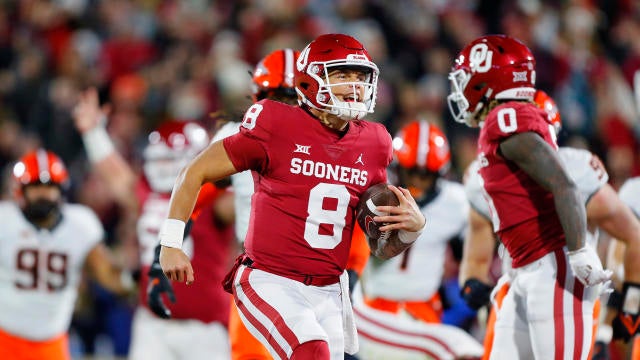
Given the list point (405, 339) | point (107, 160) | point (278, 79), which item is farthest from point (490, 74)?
point (107, 160)

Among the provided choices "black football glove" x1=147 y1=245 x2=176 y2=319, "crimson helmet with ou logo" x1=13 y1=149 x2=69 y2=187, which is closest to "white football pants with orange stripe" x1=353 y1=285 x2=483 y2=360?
"black football glove" x1=147 y1=245 x2=176 y2=319

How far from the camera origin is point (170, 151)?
637 centimetres

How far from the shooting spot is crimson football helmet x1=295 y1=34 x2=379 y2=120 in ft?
13.3

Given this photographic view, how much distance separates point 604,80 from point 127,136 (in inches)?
175

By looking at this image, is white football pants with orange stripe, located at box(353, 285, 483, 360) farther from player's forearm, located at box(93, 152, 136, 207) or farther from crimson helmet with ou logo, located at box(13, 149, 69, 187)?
player's forearm, located at box(93, 152, 136, 207)

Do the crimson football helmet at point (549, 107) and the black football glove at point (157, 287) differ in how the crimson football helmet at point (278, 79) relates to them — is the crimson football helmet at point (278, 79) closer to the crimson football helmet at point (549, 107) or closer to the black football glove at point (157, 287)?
the black football glove at point (157, 287)

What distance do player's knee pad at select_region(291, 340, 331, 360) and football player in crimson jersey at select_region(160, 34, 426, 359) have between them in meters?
0.02

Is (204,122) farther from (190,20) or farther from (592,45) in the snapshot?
(592,45)

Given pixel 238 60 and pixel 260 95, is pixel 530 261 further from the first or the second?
pixel 238 60

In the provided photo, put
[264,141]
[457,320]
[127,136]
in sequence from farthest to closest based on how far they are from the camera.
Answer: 1. [127,136]
2. [457,320]
3. [264,141]

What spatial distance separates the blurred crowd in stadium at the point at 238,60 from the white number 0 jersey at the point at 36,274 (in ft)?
9.03

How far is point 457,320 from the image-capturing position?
6512mm

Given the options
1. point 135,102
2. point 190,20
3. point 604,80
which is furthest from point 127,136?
point 604,80

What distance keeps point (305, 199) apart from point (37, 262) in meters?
2.90
